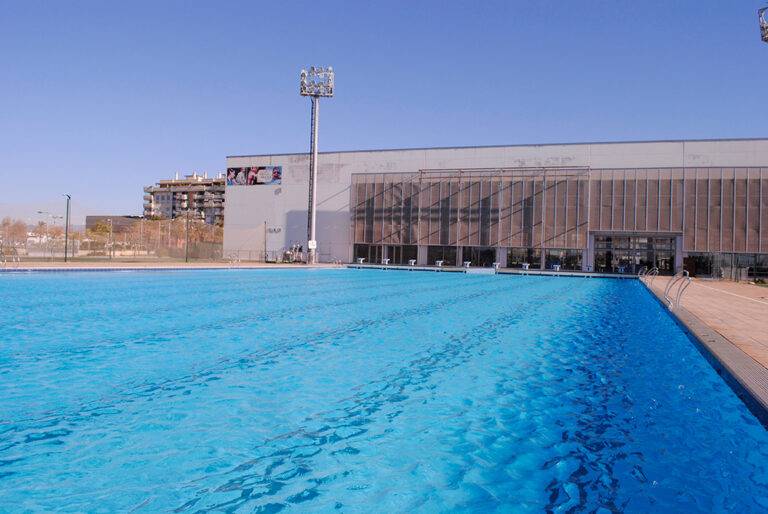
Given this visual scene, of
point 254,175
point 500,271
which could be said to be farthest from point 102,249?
point 500,271

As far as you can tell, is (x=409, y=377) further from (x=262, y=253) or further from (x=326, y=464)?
(x=262, y=253)

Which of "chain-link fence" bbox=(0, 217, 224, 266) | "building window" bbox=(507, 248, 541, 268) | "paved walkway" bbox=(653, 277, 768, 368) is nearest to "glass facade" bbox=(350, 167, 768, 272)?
"building window" bbox=(507, 248, 541, 268)

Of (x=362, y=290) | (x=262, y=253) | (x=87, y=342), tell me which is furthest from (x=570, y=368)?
(x=262, y=253)

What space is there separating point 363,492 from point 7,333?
810cm

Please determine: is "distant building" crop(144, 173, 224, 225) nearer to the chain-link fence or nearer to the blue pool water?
the chain-link fence

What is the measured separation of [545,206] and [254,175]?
88.7 feet

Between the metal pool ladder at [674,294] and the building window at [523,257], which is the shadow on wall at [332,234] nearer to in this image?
the building window at [523,257]

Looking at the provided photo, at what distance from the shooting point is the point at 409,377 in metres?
6.93

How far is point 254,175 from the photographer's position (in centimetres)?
5266

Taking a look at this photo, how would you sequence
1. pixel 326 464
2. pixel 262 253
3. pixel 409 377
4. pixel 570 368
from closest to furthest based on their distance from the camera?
pixel 326 464 < pixel 409 377 < pixel 570 368 < pixel 262 253

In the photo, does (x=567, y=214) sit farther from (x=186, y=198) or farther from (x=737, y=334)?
(x=186, y=198)

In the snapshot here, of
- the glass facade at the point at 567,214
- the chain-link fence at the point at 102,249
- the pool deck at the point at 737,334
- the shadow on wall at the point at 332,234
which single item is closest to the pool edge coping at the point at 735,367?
the pool deck at the point at 737,334

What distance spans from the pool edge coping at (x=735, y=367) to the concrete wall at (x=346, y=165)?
34.9 m

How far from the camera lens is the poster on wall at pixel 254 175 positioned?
51719mm
